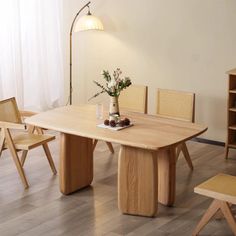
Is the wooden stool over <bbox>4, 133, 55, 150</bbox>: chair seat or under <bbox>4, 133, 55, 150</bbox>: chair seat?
under

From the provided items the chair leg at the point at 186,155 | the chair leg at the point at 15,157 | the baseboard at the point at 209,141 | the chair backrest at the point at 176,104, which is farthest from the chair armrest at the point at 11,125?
the baseboard at the point at 209,141

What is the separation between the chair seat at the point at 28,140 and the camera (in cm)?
476

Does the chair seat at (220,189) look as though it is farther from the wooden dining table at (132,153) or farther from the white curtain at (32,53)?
the white curtain at (32,53)

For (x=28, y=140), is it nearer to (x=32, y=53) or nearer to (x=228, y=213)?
(x=228, y=213)

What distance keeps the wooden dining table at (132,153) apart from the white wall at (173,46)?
4.93 ft

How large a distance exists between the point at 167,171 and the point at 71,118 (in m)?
0.94

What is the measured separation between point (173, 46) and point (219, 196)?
2.83 m

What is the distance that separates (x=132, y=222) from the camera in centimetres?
413

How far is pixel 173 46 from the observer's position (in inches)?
242

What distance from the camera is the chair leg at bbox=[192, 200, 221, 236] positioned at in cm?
373

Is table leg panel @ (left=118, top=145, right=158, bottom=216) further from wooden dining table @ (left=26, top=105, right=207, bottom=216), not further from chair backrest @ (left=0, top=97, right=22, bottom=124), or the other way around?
chair backrest @ (left=0, top=97, right=22, bottom=124)

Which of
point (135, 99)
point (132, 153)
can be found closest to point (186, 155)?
point (135, 99)

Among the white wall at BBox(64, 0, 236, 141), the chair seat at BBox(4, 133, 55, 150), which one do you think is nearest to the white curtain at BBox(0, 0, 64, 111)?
the white wall at BBox(64, 0, 236, 141)

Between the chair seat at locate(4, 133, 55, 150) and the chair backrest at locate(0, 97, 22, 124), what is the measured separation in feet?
0.53
